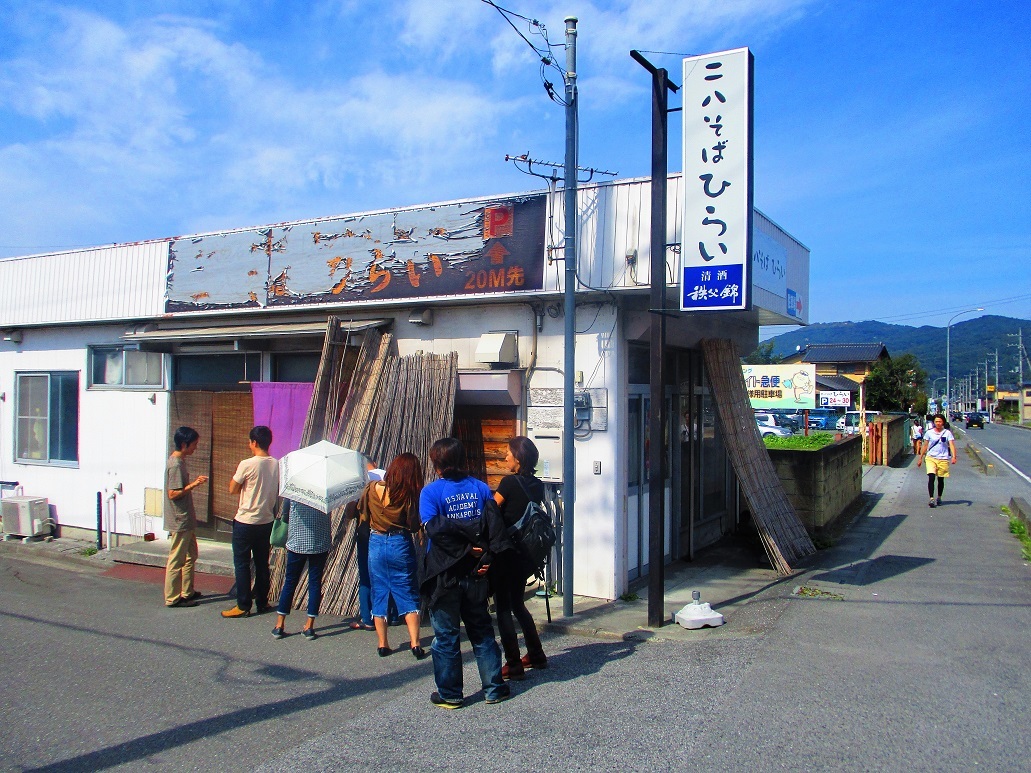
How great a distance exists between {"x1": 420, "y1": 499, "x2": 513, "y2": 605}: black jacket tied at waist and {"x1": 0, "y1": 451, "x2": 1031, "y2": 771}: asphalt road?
873 mm

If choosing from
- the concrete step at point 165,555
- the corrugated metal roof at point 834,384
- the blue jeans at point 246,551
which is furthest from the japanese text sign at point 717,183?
the corrugated metal roof at point 834,384

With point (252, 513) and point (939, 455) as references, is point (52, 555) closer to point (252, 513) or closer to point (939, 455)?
point (252, 513)

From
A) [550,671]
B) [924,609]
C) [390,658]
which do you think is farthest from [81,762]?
[924,609]

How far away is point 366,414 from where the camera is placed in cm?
834

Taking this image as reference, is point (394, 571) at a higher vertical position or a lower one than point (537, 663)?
higher

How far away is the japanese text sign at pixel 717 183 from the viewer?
6.87 metres

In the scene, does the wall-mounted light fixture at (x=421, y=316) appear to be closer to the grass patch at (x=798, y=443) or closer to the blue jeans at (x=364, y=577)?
the blue jeans at (x=364, y=577)

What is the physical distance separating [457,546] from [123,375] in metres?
8.52

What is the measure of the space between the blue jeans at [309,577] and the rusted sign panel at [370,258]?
324 cm

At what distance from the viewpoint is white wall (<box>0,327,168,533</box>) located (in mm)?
11164

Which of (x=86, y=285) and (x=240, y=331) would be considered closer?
(x=240, y=331)

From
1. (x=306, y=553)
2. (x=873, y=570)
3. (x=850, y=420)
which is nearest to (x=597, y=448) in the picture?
(x=306, y=553)

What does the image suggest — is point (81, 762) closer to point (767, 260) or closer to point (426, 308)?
point (426, 308)

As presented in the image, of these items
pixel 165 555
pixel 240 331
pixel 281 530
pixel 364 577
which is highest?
pixel 240 331
